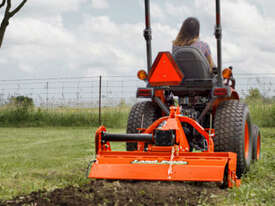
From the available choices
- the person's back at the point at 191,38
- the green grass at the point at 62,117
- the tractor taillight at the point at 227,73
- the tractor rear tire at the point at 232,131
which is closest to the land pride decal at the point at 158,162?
the tractor rear tire at the point at 232,131

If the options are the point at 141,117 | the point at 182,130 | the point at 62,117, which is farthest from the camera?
the point at 62,117

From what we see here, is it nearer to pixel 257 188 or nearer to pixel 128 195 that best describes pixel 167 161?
pixel 128 195

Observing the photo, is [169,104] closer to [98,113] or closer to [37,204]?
[37,204]

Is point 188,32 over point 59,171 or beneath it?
over

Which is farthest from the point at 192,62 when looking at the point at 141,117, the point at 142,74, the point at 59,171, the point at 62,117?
the point at 62,117

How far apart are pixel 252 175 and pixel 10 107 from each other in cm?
1207

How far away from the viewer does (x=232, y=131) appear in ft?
14.5

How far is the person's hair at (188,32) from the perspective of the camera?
4.68 meters

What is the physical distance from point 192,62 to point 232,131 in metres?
0.90

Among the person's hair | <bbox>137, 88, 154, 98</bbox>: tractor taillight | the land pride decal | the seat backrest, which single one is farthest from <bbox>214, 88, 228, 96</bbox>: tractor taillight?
the land pride decal

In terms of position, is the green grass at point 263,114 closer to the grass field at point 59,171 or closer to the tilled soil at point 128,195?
the grass field at point 59,171

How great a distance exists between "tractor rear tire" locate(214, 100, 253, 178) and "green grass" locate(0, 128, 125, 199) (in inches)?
59.8

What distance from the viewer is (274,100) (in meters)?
13.3

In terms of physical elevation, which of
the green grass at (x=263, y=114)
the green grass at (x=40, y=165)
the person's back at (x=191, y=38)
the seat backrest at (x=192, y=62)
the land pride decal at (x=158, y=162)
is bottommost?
the green grass at (x=40, y=165)
